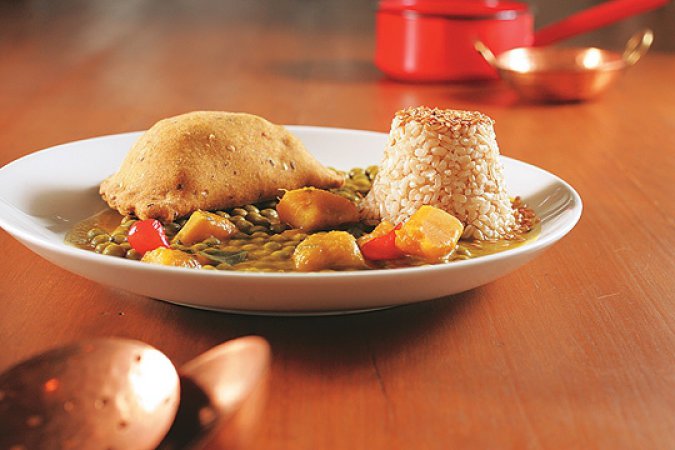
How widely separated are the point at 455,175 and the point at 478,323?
35 centimetres

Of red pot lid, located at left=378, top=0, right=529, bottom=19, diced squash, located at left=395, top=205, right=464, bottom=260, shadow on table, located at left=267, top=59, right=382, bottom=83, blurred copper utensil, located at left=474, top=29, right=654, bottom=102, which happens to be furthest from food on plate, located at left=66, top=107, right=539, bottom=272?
red pot lid, located at left=378, top=0, right=529, bottom=19

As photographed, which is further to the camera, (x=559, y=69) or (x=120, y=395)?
(x=559, y=69)

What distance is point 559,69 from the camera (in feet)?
10.0

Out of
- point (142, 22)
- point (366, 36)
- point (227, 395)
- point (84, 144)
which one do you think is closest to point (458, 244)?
point (227, 395)

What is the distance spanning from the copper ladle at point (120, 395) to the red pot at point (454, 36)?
221 cm

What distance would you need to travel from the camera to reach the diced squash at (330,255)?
1305 mm

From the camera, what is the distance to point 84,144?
183 centimetres

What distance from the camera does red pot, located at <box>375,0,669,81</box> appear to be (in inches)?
118

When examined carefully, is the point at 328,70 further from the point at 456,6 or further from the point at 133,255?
the point at 133,255

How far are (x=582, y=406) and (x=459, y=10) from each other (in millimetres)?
2519

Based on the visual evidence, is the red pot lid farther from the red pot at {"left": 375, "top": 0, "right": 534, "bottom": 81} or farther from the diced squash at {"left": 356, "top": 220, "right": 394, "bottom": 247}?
the diced squash at {"left": 356, "top": 220, "right": 394, "bottom": 247}

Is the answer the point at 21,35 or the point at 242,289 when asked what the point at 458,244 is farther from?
the point at 21,35

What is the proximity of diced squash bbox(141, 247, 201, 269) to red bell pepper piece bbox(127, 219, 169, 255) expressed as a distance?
0.07 m

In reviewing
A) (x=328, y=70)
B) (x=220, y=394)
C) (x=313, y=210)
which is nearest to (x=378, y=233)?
(x=313, y=210)
